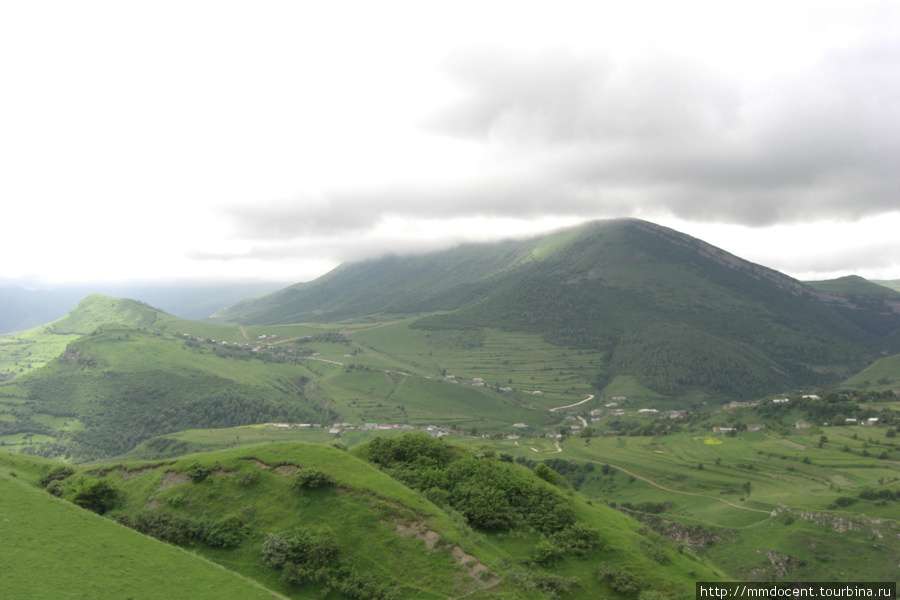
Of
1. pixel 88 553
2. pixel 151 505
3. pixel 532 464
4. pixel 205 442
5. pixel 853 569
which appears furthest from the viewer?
pixel 205 442

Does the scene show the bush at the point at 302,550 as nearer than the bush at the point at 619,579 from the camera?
Yes

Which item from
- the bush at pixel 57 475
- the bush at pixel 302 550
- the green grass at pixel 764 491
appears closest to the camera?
the bush at pixel 302 550

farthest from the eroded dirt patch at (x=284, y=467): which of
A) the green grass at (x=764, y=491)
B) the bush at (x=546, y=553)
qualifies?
the green grass at (x=764, y=491)

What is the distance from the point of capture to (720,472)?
125 meters

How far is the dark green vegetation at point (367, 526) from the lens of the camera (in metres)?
39.4

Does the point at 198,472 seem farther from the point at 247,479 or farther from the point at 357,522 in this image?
the point at 357,522

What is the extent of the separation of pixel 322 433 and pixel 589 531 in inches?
6556

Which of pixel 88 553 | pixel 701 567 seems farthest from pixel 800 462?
pixel 88 553

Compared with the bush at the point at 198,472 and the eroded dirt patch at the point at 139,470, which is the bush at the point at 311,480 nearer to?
the bush at the point at 198,472

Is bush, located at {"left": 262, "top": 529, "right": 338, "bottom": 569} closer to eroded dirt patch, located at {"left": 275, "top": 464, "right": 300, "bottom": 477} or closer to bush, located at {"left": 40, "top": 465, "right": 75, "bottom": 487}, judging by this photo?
eroded dirt patch, located at {"left": 275, "top": 464, "right": 300, "bottom": 477}

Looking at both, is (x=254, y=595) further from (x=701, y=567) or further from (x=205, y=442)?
(x=205, y=442)

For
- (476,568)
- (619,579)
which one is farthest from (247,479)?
(619,579)

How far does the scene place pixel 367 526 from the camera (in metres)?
42.7

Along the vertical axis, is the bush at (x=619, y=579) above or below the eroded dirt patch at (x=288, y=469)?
below
